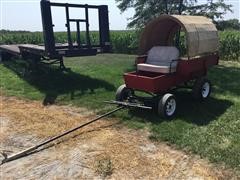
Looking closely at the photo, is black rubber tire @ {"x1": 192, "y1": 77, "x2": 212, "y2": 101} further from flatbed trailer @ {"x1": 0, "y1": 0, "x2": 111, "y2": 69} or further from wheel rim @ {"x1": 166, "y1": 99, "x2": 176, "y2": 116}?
flatbed trailer @ {"x1": 0, "y1": 0, "x2": 111, "y2": 69}

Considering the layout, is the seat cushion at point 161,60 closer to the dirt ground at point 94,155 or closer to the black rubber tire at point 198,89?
the black rubber tire at point 198,89

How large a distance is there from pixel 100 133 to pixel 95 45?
6.63 m

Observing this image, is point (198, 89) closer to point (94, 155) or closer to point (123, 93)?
point (123, 93)

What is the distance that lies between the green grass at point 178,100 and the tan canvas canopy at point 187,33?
4.93ft

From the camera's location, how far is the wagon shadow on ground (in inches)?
426

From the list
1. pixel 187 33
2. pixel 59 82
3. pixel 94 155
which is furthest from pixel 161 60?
pixel 59 82

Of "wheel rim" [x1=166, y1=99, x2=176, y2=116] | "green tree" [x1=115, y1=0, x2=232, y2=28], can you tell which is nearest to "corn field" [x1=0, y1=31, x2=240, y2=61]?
"green tree" [x1=115, y1=0, x2=232, y2=28]

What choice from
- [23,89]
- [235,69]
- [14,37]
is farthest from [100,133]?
[14,37]

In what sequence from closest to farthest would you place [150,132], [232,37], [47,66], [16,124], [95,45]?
[150,132], [16,124], [95,45], [47,66], [232,37]

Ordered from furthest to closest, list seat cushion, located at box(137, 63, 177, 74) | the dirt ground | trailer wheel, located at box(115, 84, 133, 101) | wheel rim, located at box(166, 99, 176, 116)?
trailer wheel, located at box(115, 84, 133, 101)
seat cushion, located at box(137, 63, 177, 74)
wheel rim, located at box(166, 99, 176, 116)
the dirt ground

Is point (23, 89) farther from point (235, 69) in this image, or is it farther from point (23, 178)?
point (235, 69)

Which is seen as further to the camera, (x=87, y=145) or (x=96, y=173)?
(x=87, y=145)

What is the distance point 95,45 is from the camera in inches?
515

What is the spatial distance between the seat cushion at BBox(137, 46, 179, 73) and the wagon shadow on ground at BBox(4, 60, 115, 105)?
6.66ft
